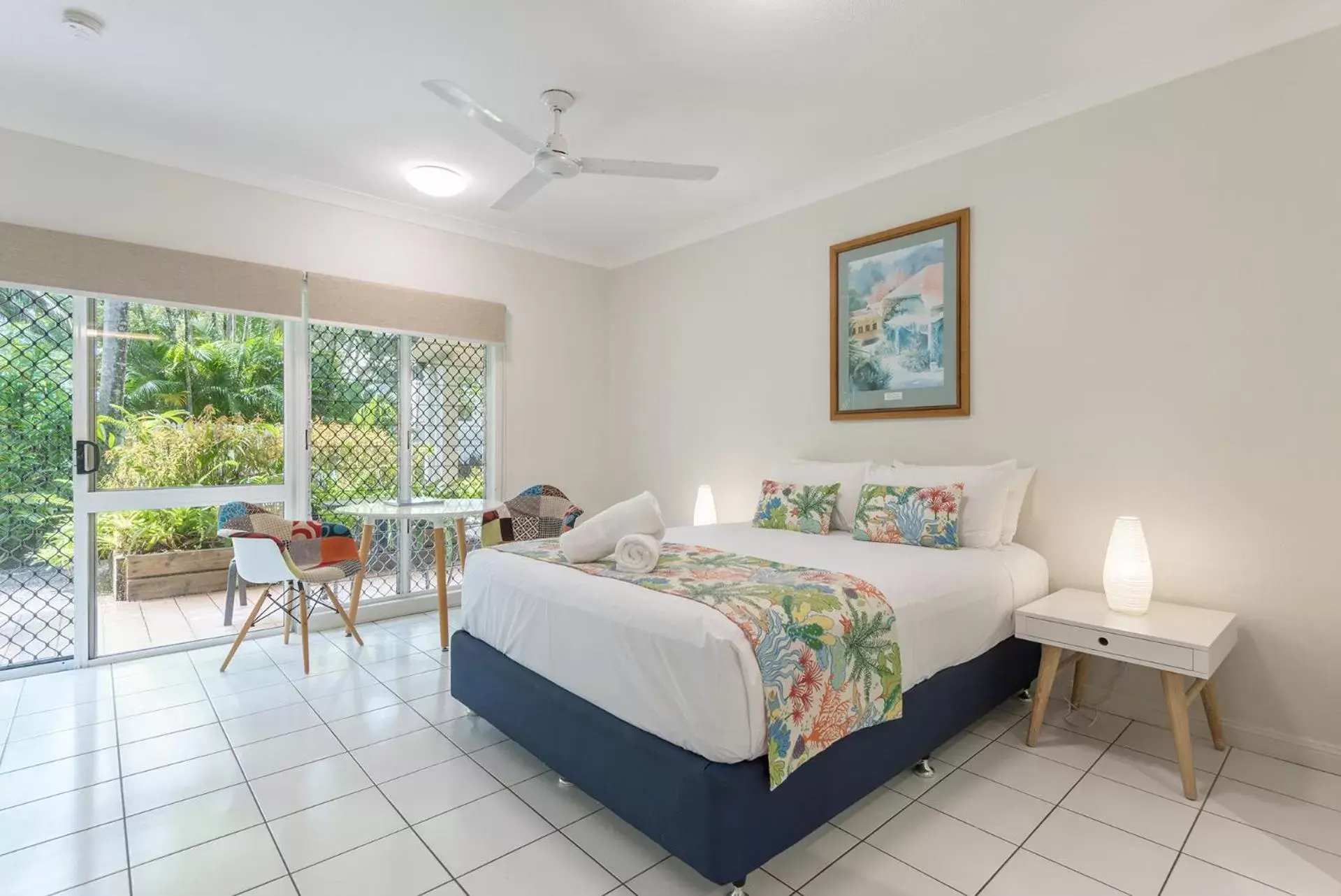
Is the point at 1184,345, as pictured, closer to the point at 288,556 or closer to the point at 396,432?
the point at 288,556

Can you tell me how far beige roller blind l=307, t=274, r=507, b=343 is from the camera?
12.2 ft

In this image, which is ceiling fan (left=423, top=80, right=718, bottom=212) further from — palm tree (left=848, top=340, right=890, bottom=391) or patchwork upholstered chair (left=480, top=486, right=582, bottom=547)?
patchwork upholstered chair (left=480, top=486, right=582, bottom=547)

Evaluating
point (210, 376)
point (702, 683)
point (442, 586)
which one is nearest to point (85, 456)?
point (210, 376)

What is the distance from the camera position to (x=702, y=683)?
1562 mm

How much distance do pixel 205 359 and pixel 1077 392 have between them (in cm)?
441

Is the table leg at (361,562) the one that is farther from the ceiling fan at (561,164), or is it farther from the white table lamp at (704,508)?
the ceiling fan at (561,164)

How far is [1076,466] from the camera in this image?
2771 millimetres

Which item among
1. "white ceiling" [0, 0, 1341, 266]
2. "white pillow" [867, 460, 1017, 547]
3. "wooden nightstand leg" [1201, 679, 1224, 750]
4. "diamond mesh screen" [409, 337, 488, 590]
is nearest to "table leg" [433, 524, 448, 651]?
"diamond mesh screen" [409, 337, 488, 590]

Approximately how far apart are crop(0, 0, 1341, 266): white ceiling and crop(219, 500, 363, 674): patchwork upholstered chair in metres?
1.85

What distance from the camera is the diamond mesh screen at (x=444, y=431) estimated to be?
4.27 m

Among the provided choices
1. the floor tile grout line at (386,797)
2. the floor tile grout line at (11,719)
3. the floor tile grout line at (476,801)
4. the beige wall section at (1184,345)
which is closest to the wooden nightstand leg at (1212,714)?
the beige wall section at (1184,345)

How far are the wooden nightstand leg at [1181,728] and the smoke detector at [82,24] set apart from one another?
433cm

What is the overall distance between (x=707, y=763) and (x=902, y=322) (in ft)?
8.32

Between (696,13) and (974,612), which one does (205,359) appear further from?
(974,612)
